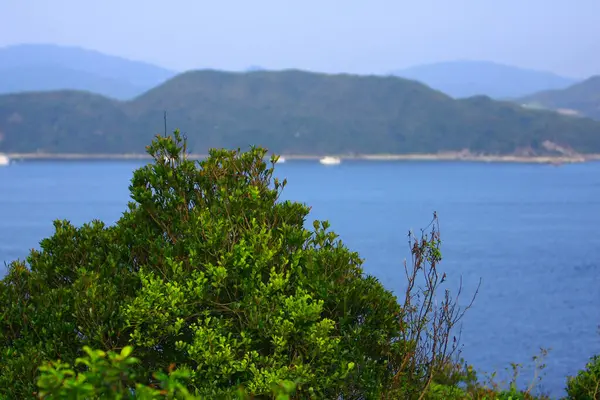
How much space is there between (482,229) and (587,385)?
87343 mm

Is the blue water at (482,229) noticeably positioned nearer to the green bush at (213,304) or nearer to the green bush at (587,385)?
the green bush at (587,385)

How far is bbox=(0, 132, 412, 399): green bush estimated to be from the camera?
6.27m

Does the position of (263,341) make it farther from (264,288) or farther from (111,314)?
(111,314)

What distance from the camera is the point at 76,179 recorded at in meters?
161

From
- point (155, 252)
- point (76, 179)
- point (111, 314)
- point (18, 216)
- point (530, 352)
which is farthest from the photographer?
point (76, 179)

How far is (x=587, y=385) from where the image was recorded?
7.84 meters

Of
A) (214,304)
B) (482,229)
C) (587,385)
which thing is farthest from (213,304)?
(482,229)

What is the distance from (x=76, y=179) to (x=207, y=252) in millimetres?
160431

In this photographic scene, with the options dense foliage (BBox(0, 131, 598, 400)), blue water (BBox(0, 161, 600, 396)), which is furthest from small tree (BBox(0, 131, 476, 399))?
blue water (BBox(0, 161, 600, 396))

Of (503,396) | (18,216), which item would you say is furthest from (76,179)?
(503,396)

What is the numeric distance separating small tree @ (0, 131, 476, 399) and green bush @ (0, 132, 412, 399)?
11 millimetres

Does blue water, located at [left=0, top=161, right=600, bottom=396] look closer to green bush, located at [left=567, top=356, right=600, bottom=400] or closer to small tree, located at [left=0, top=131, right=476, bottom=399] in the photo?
green bush, located at [left=567, top=356, right=600, bottom=400]

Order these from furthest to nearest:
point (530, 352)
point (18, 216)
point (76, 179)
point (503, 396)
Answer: point (76, 179), point (18, 216), point (530, 352), point (503, 396)

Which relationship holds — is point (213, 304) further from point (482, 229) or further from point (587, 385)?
point (482, 229)
